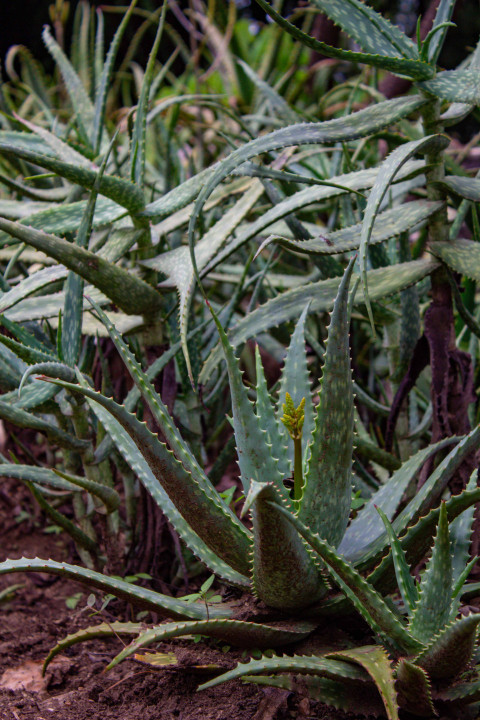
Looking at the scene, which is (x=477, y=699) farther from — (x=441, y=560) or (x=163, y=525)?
→ (x=163, y=525)

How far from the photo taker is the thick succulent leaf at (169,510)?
2.49 ft

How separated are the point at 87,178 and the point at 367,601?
2.04 feet

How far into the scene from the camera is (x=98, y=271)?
861 millimetres

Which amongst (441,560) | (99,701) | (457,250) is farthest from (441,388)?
(99,701)

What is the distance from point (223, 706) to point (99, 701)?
167 millimetres

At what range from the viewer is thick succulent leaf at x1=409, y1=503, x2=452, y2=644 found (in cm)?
59

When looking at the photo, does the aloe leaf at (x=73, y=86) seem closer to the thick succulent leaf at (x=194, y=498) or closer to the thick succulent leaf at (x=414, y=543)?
the thick succulent leaf at (x=194, y=498)

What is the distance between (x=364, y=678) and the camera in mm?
622

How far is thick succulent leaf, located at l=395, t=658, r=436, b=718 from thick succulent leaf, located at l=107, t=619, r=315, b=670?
0.12 m

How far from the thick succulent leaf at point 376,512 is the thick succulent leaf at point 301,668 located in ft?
0.46

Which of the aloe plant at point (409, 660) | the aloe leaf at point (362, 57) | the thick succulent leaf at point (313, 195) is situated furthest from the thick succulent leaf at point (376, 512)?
the aloe leaf at point (362, 57)

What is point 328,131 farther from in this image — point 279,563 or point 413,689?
point 413,689

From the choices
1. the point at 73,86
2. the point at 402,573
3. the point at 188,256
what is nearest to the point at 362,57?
the point at 188,256

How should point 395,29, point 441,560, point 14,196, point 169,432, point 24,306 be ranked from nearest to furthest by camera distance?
point 441,560, point 169,432, point 395,29, point 24,306, point 14,196
